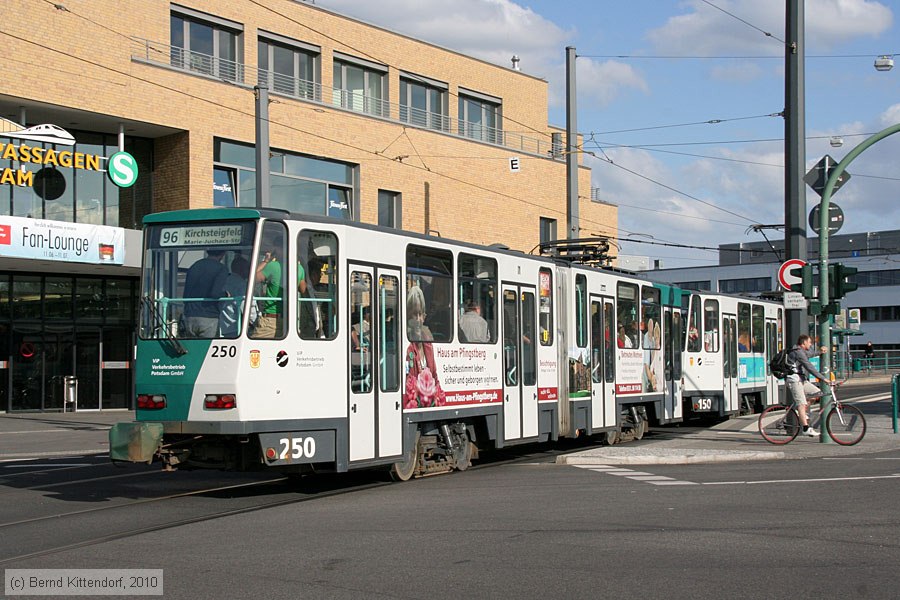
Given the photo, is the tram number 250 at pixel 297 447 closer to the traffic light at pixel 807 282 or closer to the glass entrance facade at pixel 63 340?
the traffic light at pixel 807 282

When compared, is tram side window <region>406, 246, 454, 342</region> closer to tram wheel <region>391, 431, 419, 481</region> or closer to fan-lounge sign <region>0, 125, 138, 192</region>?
tram wheel <region>391, 431, 419, 481</region>

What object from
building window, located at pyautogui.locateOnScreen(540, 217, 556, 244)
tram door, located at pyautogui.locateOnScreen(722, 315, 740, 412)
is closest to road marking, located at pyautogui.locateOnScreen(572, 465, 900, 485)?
tram door, located at pyautogui.locateOnScreen(722, 315, 740, 412)

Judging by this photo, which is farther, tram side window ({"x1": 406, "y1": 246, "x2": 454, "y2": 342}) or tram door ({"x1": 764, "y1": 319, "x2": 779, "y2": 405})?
tram door ({"x1": 764, "y1": 319, "x2": 779, "y2": 405})

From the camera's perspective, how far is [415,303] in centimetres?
1337

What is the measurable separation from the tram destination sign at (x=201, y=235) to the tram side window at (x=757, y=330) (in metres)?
18.9

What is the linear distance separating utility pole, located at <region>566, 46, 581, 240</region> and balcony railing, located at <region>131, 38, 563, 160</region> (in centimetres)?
315

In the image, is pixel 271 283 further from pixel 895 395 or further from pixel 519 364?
pixel 895 395

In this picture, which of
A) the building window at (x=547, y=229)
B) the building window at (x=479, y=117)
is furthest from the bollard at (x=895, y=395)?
the building window at (x=547, y=229)

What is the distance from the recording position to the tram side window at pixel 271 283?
11289 mm

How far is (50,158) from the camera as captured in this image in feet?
96.0

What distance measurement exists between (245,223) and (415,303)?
8.89ft

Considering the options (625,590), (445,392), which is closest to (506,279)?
(445,392)

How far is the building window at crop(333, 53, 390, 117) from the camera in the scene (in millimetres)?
36844

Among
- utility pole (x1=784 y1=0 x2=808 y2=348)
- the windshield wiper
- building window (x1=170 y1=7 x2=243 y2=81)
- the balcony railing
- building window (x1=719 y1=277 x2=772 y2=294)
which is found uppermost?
building window (x1=170 y1=7 x2=243 y2=81)
